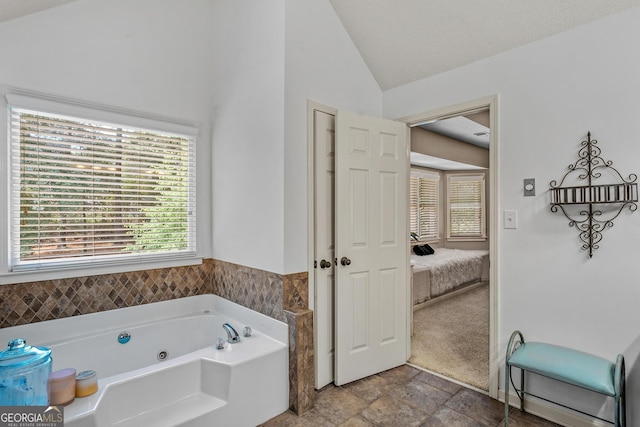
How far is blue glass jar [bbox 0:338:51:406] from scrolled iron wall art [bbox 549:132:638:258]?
2.94 m

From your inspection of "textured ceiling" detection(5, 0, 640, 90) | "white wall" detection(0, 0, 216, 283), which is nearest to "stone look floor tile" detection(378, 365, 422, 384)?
"white wall" detection(0, 0, 216, 283)

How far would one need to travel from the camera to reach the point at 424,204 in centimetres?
676

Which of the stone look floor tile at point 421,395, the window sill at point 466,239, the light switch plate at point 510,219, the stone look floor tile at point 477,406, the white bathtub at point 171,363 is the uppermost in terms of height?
the light switch plate at point 510,219

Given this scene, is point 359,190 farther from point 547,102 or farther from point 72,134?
point 72,134

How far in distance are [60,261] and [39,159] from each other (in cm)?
72

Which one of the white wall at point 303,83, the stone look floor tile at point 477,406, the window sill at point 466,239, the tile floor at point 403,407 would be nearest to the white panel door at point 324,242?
the white wall at point 303,83

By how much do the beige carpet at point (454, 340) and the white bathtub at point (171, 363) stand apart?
1.46 m

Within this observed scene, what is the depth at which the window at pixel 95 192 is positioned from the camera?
224 centimetres

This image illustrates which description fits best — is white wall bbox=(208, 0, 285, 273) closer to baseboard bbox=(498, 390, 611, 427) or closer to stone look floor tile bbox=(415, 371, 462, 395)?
stone look floor tile bbox=(415, 371, 462, 395)

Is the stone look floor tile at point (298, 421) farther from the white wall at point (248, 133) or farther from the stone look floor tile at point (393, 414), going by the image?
the white wall at point (248, 133)

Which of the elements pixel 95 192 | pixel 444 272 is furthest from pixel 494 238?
pixel 95 192

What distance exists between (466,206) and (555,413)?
5378 millimetres

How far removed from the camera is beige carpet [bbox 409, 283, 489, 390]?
2.80 metres

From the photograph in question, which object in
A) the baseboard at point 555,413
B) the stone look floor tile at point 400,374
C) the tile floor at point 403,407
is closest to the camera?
the baseboard at point 555,413
